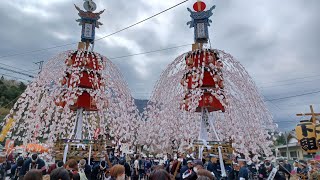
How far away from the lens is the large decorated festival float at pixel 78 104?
32.7ft

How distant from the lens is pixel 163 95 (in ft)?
35.6

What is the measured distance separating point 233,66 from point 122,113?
4.86 m

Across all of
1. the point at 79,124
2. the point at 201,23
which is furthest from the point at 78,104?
the point at 201,23

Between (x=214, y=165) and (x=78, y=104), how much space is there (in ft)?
18.2

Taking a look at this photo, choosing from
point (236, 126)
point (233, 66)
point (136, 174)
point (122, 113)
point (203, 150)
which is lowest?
point (136, 174)

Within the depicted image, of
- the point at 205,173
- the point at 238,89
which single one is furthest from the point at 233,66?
the point at 205,173

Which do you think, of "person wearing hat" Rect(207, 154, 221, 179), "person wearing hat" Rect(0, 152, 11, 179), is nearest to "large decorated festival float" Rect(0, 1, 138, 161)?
"person wearing hat" Rect(0, 152, 11, 179)

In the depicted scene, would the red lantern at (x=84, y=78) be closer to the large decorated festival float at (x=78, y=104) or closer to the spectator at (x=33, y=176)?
the large decorated festival float at (x=78, y=104)

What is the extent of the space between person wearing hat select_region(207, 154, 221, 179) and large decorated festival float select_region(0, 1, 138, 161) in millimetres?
3899

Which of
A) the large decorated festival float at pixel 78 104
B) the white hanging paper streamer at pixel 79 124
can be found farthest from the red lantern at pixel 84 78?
the white hanging paper streamer at pixel 79 124

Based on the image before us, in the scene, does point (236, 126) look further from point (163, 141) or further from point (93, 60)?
point (93, 60)

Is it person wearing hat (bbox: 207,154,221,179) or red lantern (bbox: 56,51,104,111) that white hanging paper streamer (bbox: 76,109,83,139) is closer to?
red lantern (bbox: 56,51,104,111)

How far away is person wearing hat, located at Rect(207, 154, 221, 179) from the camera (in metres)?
8.62

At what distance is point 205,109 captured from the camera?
33.4 feet
